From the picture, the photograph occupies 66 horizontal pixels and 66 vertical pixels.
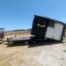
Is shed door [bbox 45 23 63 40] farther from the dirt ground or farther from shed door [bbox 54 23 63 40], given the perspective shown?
the dirt ground

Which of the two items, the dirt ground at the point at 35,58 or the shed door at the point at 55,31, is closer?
the dirt ground at the point at 35,58

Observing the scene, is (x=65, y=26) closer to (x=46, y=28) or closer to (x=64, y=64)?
(x=46, y=28)

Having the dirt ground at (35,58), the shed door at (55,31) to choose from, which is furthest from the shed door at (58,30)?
the dirt ground at (35,58)

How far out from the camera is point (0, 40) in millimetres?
21375

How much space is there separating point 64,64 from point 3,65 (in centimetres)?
423

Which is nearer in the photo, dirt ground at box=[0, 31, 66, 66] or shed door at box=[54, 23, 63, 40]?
dirt ground at box=[0, 31, 66, 66]

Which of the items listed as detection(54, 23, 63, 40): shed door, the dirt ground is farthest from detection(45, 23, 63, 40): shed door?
the dirt ground

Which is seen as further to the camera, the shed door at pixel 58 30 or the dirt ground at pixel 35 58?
the shed door at pixel 58 30

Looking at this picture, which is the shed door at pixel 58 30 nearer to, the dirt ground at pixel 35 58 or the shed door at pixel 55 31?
the shed door at pixel 55 31

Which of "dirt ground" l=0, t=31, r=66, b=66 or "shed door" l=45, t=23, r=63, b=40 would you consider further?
"shed door" l=45, t=23, r=63, b=40

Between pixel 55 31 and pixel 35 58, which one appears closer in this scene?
pixel 35 58

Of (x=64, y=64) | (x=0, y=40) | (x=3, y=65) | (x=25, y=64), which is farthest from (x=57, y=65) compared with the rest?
(x=0, y=40)

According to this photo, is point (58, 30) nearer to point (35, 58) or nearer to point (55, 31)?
point (55, 31)

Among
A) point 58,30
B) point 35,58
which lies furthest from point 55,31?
point 35,58
